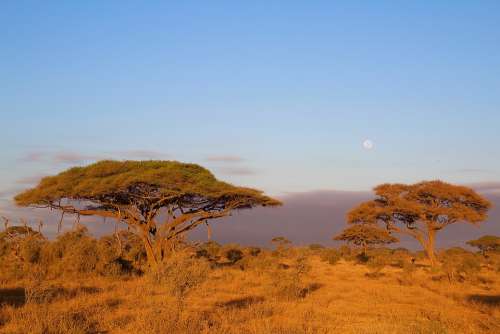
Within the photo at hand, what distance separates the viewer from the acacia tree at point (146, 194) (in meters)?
23.5

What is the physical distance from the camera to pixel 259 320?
12.5m

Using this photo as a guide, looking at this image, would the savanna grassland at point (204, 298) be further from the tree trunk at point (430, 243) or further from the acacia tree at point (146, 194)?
the tree trunk at point (430, 243)

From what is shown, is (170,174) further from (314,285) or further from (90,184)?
(314,285)

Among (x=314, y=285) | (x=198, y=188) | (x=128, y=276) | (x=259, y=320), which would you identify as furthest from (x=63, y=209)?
(x=259, y=320)

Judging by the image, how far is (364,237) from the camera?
1983 inches

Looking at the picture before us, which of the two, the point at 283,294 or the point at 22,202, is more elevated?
the point at 22,202

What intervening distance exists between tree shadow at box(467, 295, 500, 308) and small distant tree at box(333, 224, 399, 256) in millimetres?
24229

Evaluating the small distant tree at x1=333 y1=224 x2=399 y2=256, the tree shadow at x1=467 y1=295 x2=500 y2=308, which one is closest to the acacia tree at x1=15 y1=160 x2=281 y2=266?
the tree shadow at x1=467 y1=295 x2=500 y2=308

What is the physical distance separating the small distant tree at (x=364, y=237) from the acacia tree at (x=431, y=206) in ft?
19.1

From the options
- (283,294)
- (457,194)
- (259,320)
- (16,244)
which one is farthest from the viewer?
(457,194)

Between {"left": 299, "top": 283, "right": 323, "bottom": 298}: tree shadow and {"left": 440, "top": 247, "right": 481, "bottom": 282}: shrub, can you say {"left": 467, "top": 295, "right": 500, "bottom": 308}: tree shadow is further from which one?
{"left": 299, "top": 283, "right": 323, "bottom": 298}: tree shadow

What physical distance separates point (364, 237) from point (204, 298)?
35.9 meters

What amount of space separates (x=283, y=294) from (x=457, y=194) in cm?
2350

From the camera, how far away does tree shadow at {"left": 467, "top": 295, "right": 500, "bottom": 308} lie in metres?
17.2
